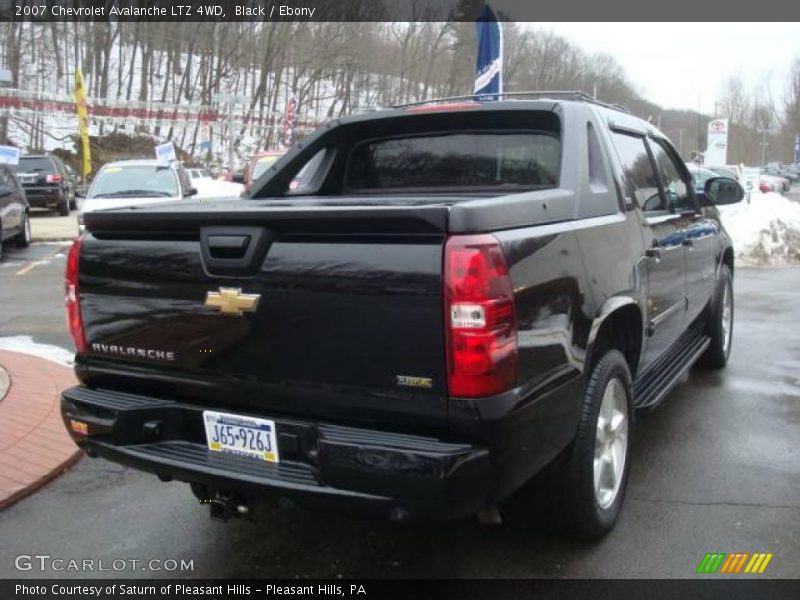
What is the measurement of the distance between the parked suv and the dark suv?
24.2 feet

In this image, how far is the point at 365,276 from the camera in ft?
8.06

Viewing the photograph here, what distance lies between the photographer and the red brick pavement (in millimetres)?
3963

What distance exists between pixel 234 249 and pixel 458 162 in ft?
5.50

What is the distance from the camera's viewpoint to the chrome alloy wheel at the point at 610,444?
10.7 ft

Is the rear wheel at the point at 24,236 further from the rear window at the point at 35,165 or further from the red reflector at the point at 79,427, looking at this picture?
the red reflector at the point at 79,427

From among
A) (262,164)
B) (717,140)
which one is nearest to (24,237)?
(262,164)

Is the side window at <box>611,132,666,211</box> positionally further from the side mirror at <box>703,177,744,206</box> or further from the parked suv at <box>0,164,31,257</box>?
the parked suv at <box>0,164,31,257</box>

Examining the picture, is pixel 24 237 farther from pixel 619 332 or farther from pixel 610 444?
pixel 610 444

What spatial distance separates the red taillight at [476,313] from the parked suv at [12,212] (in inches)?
499

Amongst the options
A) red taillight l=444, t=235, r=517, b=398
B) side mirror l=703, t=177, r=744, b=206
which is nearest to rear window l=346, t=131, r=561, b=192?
red taillight l=444, t=235, r=517, b=398

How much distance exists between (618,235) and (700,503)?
139cm

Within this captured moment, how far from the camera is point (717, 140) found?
22.8 metres

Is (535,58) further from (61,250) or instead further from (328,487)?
(328,487)

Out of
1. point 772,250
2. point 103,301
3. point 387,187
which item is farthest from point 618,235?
point 772,250
